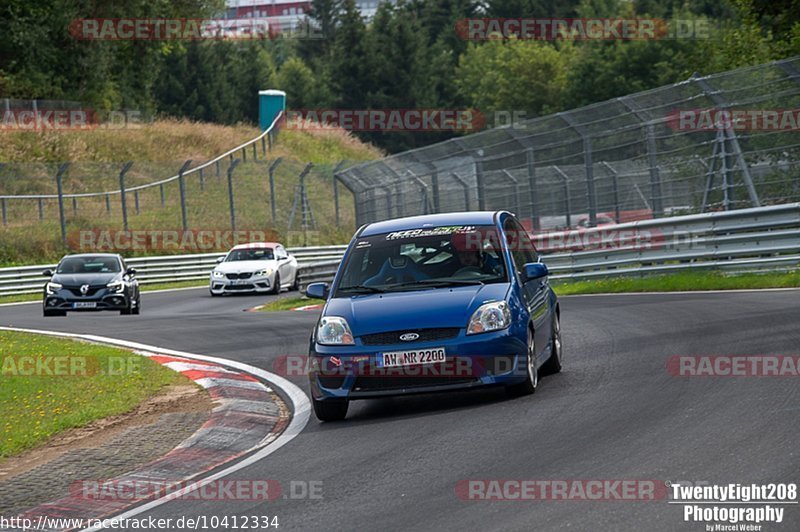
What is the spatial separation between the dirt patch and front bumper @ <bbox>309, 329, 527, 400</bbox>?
5.33 feet

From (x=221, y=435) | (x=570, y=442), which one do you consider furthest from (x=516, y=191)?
(x=570, y=442)

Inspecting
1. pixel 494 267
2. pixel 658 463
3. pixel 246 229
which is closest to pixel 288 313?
pixel 494 267

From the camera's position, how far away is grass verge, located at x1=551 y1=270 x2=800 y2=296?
747 inches

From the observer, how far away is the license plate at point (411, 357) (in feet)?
32.6

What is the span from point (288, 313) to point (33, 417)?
36.5 ft

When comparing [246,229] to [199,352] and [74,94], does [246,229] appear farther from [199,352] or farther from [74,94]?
[199,352]

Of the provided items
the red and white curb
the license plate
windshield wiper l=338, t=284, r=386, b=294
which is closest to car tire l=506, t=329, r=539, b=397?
the license plate

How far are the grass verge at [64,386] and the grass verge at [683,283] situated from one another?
857 cm

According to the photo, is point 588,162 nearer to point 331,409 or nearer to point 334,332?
point 334,332

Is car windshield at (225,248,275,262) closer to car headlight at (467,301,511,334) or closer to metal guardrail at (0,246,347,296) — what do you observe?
metal guardrail at (0,246,347,296)

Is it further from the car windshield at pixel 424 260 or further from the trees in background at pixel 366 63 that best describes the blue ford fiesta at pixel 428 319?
the trees in background at pixel 366 63

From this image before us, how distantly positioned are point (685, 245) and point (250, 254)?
13819mm

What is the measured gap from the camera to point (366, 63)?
101m

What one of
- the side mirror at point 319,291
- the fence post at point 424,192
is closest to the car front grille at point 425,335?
the side mirror at point 319,291
